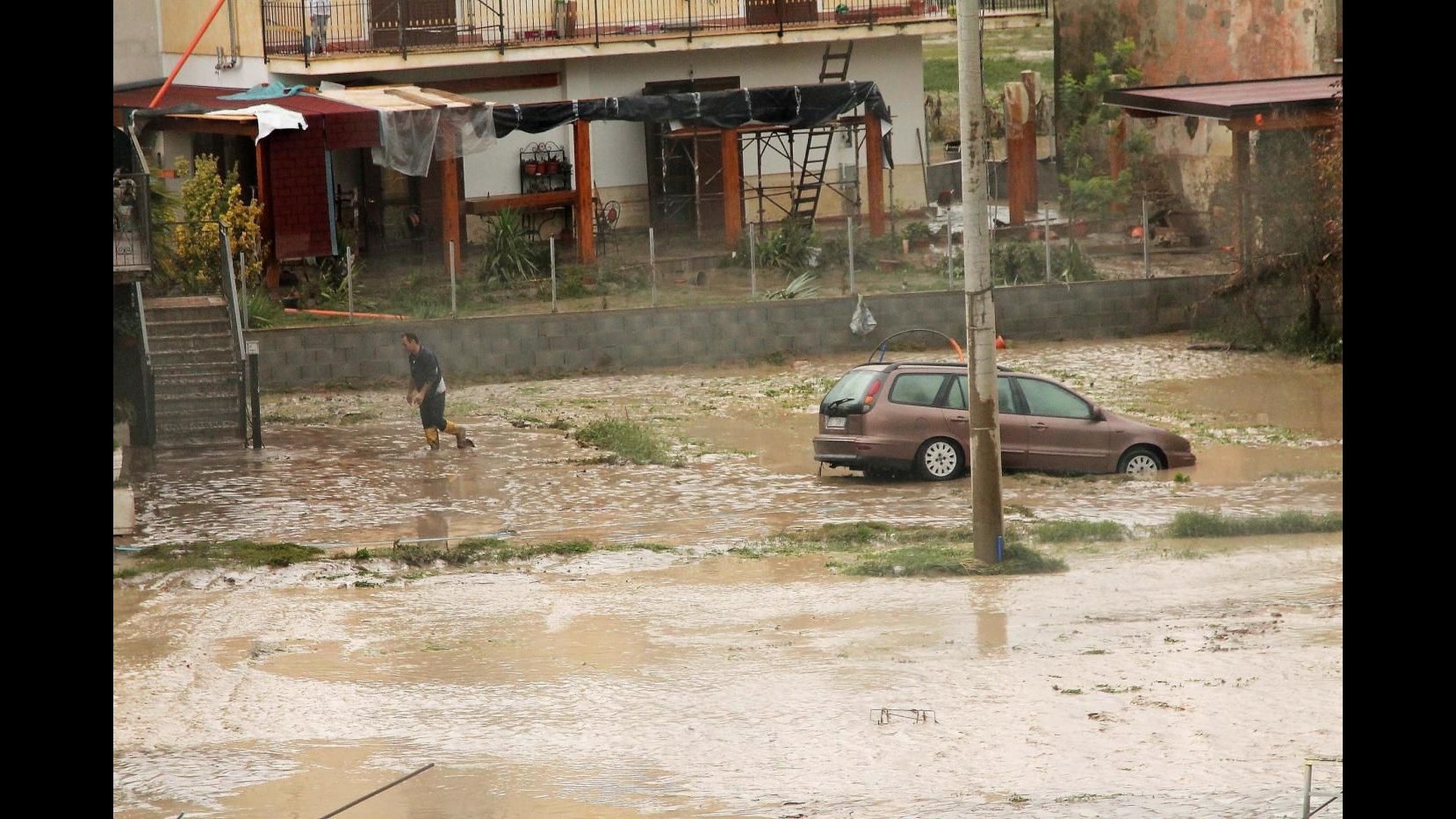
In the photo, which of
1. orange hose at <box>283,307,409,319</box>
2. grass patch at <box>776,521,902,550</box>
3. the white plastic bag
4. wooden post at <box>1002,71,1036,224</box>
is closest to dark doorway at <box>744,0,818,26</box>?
wooden post at <box>1002,71,1036,224</box>

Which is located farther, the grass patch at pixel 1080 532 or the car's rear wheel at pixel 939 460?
the car's rear wheel at pixel 939 460

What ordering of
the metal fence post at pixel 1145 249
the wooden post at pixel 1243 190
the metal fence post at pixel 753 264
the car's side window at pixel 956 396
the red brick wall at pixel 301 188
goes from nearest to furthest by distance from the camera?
the car's side window at pixel 956 396
the metal fence post at pixel 753 264
the metal fence post at pixel 1145 249
the wooden post at pixel 1243 190
the red brick wall at pixel 301 188

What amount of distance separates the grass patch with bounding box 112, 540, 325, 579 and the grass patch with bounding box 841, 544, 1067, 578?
5115 millimetres

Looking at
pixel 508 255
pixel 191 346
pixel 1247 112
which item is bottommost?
pixel 191 346

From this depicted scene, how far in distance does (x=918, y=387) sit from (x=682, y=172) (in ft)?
58.9

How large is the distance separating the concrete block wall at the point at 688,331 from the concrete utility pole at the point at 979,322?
12.2 metres

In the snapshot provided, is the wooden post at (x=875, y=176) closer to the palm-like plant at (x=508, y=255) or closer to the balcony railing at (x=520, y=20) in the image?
the balcony railing at (x=520, y=20)

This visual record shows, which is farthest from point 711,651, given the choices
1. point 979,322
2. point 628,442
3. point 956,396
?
point 628,442

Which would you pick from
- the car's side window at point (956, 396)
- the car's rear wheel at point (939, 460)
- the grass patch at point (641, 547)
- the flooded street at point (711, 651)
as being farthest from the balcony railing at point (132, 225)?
the car's side window at point (956, 396)

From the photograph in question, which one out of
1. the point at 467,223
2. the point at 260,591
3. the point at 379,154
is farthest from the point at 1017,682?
the point at 467,223

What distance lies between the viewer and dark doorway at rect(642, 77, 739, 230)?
113 feet

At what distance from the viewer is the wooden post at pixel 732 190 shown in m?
31.8

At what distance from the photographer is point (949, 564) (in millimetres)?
14492

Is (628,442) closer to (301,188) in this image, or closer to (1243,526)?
(1243,526)
